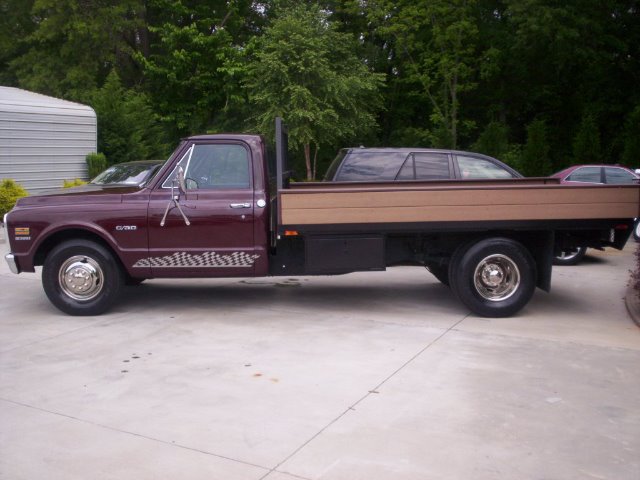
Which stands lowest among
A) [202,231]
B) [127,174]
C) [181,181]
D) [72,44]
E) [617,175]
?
[202,231]

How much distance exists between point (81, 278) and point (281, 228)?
2407 millimetres

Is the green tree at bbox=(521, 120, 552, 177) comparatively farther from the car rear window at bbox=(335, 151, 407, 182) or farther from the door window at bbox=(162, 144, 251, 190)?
the door window at bbox=(162, 144, 251, 190)

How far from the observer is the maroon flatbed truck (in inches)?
294

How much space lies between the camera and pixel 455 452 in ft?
14.5

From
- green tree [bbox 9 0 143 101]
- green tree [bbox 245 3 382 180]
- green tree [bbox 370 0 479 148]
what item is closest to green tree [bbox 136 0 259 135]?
green tree [bbox 9 0 143 101]

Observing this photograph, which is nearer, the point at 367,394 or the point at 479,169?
the point at 367,394

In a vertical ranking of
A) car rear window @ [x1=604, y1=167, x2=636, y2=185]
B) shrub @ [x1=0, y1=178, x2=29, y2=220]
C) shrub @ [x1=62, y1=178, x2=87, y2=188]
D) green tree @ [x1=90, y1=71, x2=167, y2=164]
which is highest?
green tree @ [x1=90, y1=71, x2=167, y2=164]

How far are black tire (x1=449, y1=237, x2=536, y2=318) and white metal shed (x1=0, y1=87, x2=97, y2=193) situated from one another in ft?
46.5

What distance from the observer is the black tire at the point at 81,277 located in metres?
7.83

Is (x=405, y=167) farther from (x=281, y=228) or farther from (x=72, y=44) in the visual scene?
(x=72, y=44)

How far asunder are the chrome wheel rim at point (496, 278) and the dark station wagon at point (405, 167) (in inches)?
102

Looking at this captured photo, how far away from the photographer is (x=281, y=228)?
24.6ft

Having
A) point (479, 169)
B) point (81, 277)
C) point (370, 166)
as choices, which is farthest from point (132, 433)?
point (479, 169)

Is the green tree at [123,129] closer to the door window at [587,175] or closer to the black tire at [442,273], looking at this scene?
the door window at [587,175]
